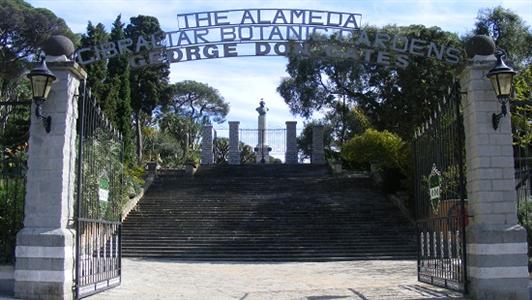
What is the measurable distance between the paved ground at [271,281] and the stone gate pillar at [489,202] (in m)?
0.73

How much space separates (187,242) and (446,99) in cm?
1186

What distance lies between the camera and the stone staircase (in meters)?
19.2

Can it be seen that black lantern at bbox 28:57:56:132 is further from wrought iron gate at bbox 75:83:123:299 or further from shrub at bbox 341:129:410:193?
shrub at bbox 341:129:410:193

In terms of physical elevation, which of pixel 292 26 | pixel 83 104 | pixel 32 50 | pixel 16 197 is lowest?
pixel 16 197

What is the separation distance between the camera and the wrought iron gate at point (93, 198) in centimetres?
978

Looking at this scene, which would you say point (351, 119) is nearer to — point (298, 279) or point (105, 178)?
point (298, 279)

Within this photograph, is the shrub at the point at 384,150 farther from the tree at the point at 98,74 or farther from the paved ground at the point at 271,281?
Answer: the tree at the point at 98,74

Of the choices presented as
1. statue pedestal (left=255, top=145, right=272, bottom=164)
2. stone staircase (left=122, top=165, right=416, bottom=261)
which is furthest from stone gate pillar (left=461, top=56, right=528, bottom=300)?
statue pedestal (left=255, top=145, right=272, bottom=164)

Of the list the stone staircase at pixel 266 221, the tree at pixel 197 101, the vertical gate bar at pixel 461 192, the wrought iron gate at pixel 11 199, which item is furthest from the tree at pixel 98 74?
the tree at pixel 197 101

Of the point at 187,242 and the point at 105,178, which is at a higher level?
the point at 105,178

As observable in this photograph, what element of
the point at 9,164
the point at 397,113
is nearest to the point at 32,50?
the point at 397,113

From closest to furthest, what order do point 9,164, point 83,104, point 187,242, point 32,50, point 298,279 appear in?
1. point 83,104
2. point 9,164
3. point 298,279
4. point 187,242
5. point 32,50

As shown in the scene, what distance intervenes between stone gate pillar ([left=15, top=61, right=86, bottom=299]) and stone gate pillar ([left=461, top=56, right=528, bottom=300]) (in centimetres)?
619

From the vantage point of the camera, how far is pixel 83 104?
10.1m
